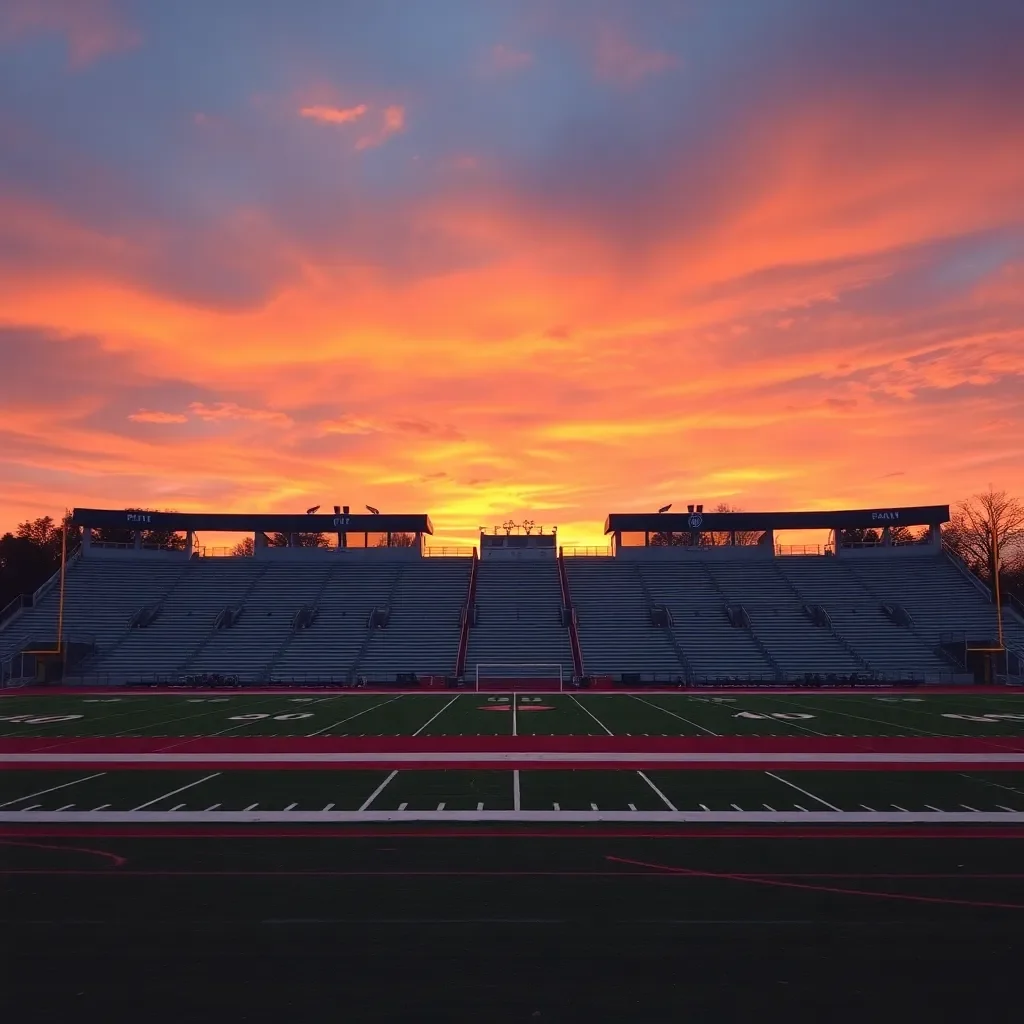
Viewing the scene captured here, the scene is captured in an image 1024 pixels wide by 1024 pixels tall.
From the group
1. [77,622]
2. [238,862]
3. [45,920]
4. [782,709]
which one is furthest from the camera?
[77,622]

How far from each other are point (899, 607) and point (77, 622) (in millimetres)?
56924

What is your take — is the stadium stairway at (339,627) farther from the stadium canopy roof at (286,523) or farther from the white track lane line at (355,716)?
the white track lane line at (355,716)

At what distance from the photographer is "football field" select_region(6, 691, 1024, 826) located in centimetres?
1434

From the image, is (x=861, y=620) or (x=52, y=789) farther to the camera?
(x=861, y=620)

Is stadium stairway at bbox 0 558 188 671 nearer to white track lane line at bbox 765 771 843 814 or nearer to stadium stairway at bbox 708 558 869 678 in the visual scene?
stadium stairway at bbox 708 558 869 678

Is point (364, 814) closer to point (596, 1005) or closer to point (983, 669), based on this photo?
point (596, 1005)

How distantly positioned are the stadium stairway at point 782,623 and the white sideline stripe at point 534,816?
34130 mm

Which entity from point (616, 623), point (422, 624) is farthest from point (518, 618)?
point (616, 623)

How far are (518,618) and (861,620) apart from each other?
2372 centimetres

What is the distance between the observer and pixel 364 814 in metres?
14.0

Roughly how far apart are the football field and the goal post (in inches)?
451

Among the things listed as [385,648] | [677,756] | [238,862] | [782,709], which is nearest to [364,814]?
[238,862]

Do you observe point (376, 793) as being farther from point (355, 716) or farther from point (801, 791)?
point (355, 716)

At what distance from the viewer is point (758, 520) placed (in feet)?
213
